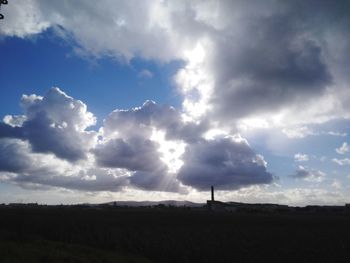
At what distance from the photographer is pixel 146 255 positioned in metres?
33.4

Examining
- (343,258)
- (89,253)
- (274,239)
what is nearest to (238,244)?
(274,239)

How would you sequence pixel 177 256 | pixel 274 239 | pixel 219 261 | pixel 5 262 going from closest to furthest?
1. pixel 5 262
2. pixel 219 261
3. pixel 177 256
4. pixel 274 239

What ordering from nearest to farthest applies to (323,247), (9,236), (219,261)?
(219,261) → (323,247) → (9,236)

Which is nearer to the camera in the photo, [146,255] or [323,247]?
[146,255]

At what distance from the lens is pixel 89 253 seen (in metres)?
31.8

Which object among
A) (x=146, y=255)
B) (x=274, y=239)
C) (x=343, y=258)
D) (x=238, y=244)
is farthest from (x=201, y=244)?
(x=343, y=258)

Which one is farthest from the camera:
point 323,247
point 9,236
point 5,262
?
point 9,236

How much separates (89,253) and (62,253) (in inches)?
83.1

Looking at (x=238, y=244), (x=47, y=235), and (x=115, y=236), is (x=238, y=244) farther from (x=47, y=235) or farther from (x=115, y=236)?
(x=47, y=235)

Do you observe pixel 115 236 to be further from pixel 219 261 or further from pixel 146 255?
pixel 219 261

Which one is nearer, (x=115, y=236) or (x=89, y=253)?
(x=89, y=253)

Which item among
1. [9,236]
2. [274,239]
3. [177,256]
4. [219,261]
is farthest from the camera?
[274,239]

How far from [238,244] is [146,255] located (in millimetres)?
9834

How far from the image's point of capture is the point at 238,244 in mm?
38719
